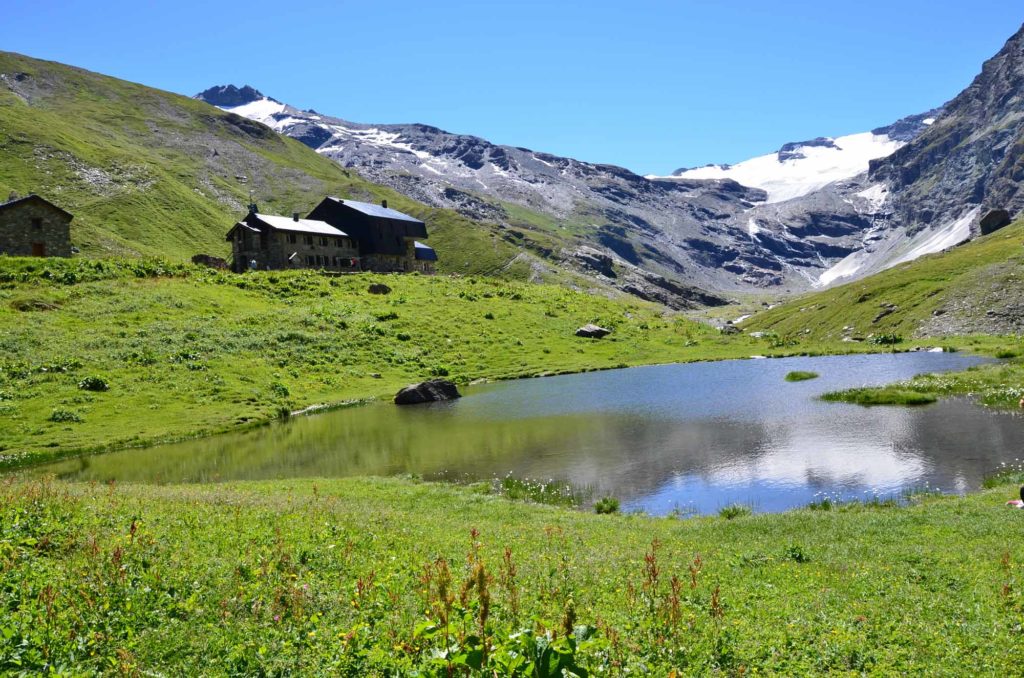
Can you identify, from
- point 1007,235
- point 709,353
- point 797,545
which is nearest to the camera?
point 797,545

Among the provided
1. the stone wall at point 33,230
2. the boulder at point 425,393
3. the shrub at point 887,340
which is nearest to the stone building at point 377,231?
the stone wall at point 33,230

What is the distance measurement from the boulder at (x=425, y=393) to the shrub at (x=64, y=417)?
1000 inches

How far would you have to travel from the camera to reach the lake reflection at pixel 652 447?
28.4 metres

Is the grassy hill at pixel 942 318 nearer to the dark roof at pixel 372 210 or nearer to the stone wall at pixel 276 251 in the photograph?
the dark roof at pixel 372 210

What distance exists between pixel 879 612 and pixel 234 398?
55.2 meters

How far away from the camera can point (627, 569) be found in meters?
14.3

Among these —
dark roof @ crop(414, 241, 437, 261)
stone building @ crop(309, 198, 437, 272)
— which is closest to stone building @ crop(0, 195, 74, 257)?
stone building @ crop(309, 198, 437, 272)

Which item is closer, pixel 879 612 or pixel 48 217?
pixel 879 612

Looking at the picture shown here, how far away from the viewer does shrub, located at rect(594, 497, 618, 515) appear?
83.9 ft

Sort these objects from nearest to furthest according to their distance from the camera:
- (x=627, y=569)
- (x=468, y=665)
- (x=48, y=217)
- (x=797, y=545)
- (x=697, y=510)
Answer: (x=468, y=665) < (x=627, y=569) < (x=797, y=545) < (x=697, y=510) < (x=48, y=217)

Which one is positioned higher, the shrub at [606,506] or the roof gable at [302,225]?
the roof gable at [302,225]

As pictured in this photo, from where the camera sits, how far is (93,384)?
53.1m

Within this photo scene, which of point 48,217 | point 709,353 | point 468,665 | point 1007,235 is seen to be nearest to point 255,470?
point 468,665

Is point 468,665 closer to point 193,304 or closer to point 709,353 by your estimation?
point 193,304
